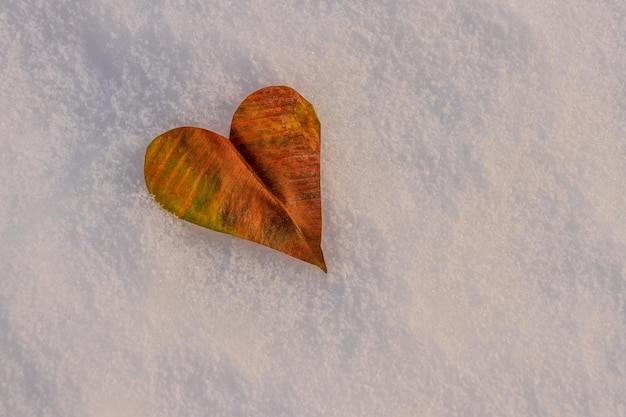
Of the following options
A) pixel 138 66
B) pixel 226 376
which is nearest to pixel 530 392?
pixel 226 376

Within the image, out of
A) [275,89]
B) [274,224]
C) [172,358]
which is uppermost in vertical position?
[275,89]

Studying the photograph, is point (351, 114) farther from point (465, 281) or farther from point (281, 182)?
Result: point (465, 281)

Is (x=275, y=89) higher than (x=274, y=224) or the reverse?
higher
